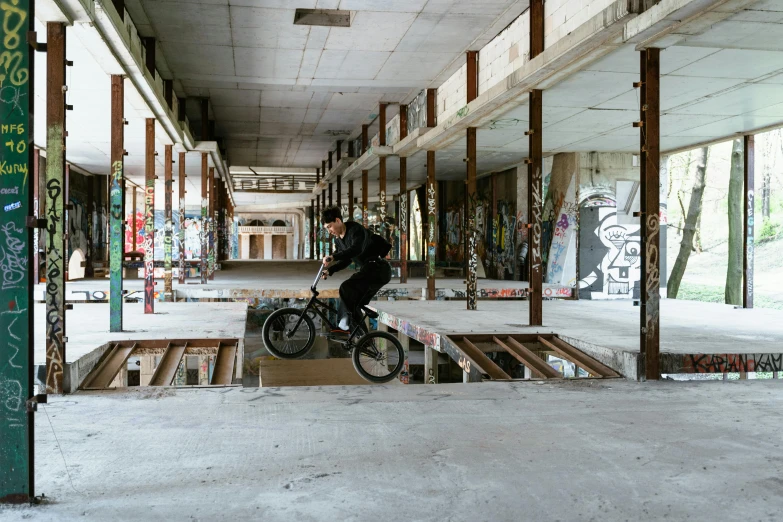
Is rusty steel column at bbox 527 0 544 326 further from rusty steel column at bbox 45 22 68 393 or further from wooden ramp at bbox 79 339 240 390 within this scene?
rusty steel column at bbox 45 22 68 393

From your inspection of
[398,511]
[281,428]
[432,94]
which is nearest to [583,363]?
→ [281,428]

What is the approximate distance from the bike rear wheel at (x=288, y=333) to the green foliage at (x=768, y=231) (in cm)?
2793

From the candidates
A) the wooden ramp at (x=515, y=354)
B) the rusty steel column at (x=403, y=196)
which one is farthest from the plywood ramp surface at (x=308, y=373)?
the rusty steel column at (x=403, y=196)

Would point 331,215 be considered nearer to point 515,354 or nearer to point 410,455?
point 515,354

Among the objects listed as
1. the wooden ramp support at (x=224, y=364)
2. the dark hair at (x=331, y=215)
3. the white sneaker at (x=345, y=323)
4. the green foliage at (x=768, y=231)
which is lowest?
the wooden ramp support at (x=224, y=364)

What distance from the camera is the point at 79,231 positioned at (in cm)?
2334

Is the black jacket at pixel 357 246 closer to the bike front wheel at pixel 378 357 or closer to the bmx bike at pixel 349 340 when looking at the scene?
the bmx bike at pixel 349 340

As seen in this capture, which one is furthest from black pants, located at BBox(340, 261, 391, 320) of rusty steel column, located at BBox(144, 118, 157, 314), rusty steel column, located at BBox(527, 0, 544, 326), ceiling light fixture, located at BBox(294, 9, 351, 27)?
rusty steel column, located at BBox(144, 118, 157, 314)

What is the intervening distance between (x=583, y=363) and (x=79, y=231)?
67.2 feet

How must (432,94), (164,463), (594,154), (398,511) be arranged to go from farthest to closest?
(594,154), (432,94), (164,463), (398,511)

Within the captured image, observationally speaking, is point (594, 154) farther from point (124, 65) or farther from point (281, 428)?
point (281, 428)

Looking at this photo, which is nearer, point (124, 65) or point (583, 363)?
point (583, 363)

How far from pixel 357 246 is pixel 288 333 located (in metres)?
1.27

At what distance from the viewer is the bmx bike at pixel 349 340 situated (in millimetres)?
7242
